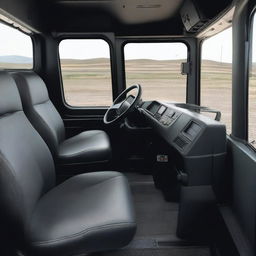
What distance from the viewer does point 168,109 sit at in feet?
7.75

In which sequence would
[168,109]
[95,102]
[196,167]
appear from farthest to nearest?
[95,102] → [168,109] → [196,167]

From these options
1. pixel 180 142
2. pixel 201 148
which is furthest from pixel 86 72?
pixel 201 148

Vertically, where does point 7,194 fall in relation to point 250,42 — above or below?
below

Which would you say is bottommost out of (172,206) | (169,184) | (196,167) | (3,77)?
(172,206)

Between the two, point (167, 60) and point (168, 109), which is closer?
point (168, 109)

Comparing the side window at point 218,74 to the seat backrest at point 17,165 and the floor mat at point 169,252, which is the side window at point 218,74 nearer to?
the floor mat at point 169,252

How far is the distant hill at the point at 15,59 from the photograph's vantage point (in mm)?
2546

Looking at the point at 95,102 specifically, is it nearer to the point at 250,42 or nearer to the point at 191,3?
the point at 191,3

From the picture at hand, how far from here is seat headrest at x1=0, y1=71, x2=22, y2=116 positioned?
149 cm

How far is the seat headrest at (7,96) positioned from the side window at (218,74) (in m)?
1.23

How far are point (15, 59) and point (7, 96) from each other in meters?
1.36

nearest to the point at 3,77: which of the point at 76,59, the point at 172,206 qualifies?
the point at 172,206

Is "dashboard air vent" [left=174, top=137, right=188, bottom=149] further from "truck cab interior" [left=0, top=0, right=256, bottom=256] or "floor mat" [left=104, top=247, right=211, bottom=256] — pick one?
"floor mat" [left=104, top=247, right=211, bottom=256]

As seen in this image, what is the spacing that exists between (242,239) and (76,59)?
8.19 ft
